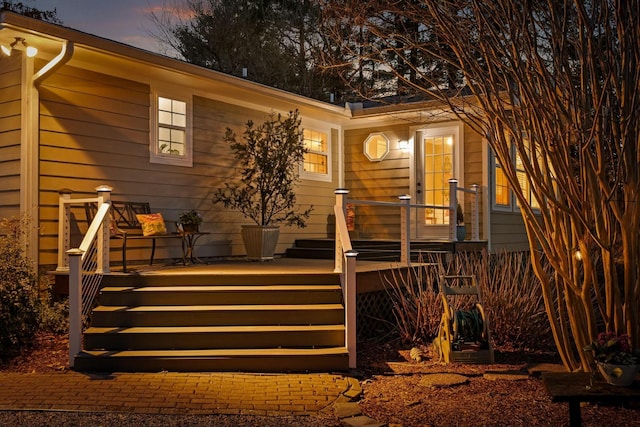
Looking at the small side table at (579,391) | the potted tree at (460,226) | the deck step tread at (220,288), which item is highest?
the potted tree at (460,226)

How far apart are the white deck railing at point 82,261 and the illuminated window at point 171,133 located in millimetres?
1645

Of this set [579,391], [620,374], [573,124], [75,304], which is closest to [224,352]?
[75,304]

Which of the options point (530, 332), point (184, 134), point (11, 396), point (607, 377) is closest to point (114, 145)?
point (184, 134)

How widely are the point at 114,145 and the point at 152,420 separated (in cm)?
476

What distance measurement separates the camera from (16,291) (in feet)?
21.2

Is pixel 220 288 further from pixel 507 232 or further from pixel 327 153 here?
pixel 507 232

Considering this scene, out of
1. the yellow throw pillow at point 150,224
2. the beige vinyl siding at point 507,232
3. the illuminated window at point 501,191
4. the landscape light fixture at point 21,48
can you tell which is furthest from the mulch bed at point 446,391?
the illuminated window at point 501,191

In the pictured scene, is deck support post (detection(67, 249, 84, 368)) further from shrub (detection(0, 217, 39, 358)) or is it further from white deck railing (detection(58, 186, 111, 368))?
shrub (detection(0, 217, 39, 358))

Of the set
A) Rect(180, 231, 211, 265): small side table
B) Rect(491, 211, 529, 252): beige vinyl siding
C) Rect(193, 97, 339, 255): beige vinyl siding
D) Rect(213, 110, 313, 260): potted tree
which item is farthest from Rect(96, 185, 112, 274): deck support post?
Rect(491, 211, 529, 252): beige vinyl siding

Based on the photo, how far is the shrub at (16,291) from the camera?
631 cm

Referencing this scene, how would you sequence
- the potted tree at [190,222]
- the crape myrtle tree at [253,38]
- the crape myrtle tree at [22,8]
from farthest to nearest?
the crape myrtle tree at [253,38] < the crape myrtle tree at [22,8] < the potted tree at [190,222]

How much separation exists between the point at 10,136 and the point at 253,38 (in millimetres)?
13197

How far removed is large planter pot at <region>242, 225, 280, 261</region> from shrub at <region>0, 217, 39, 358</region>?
3.23 m

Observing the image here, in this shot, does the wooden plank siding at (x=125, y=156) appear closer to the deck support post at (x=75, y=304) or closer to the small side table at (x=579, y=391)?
the deck support post at (x=75, y=304)
